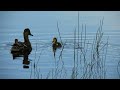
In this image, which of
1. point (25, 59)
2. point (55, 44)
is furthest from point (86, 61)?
point (25, 59)

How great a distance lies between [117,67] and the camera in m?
55.8

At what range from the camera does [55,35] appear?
5575cm

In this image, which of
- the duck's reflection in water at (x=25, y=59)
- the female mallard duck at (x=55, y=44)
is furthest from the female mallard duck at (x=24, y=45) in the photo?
the female mallard duck at (x=55, y=44)

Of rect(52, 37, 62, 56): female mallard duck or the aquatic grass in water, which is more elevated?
rect(52, 37, 62, 56): female mallard duck

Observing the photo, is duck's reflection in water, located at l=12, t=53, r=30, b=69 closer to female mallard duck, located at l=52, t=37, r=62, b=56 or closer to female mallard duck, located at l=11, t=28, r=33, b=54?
female mallard duck, located at l=11, t=28, r=33, b=54

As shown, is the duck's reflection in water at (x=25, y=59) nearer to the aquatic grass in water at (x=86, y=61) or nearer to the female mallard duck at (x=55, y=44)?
the aquatic grass in water at (x=86, y=61)

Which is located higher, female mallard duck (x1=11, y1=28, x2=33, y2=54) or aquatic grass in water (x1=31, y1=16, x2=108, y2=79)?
female mallard duck (x1=11, y1=28, x2=33, y2=54)

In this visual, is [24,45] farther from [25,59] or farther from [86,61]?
[86,61]

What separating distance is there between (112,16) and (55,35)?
47 cm

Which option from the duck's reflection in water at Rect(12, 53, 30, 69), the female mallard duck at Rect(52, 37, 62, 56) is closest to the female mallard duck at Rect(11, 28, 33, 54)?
the duck's reflection in water at Rect(12, 53, 30, 69)

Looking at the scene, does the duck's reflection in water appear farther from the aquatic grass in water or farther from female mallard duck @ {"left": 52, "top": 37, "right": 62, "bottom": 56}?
female mallard duck @ {"left": 52, "top": 37, "right": 62, "bottom": 56}

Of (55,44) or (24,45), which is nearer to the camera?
(55,44)

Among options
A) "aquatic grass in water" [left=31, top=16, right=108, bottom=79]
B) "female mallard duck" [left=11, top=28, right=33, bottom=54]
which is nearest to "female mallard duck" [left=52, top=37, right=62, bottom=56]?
"aquatic grass in water" [left=31, top=16, right=108, bottom=79]
